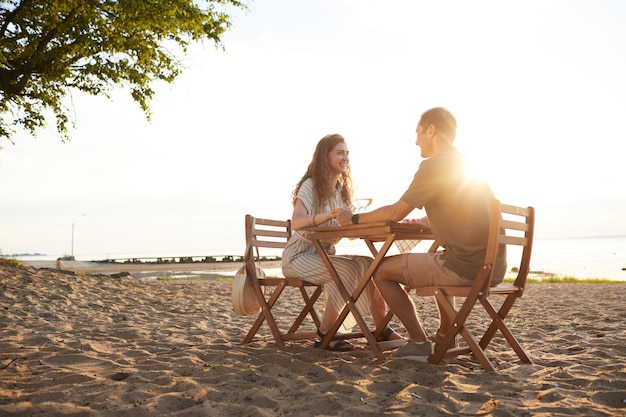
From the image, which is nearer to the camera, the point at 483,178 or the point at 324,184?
the point at 483,178

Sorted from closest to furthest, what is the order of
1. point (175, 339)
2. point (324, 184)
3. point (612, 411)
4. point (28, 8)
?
point (612, 411), point (324, 184), point (175, 339), point (28, 8)

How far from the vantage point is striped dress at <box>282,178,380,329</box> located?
14.9ft

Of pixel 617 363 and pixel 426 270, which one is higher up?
pixel 426 270

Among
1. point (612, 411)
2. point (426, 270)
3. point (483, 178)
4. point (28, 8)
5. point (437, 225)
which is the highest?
point (28, 8)

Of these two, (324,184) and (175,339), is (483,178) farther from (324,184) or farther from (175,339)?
(175,339)

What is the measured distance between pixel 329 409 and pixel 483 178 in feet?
6.32

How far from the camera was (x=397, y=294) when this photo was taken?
13.7 ft

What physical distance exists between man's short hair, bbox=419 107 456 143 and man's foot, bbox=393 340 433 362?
1457 mm

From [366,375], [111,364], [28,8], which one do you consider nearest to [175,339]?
[111,364]

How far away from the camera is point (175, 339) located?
5477 millimetres

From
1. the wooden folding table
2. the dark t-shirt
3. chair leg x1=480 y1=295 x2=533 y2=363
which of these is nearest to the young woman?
the wooden folding table

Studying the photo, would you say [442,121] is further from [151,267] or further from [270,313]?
[151,267]

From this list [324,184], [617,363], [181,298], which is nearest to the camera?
[617,363]

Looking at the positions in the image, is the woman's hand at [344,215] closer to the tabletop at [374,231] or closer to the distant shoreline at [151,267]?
the tabletop at [374,231]
